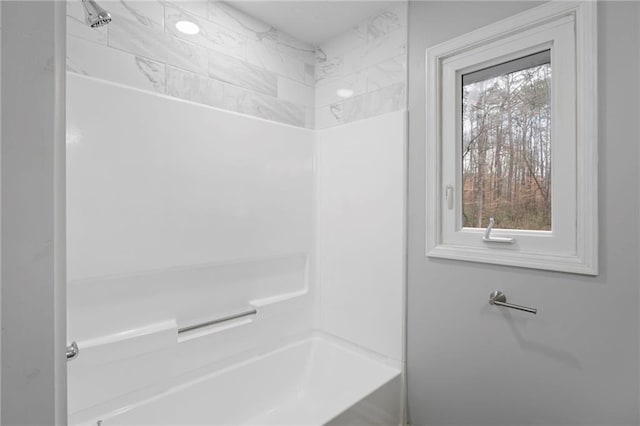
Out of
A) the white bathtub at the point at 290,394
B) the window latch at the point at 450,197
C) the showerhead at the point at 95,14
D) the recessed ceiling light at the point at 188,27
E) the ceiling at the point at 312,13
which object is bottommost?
the white bathtub at the point at 290,394

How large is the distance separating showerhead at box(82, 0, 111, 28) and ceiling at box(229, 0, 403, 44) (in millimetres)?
877

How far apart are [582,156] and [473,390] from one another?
3.80ft

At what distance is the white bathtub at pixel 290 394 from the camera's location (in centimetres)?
153

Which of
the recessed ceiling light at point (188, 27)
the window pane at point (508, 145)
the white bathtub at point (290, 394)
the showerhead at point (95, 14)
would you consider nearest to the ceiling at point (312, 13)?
the recessed ceiling light at point (188, 27)

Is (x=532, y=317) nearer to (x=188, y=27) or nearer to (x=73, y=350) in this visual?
(x=73, y=350)

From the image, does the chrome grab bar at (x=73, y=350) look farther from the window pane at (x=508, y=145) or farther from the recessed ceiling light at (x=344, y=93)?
the recessed ceiling light at (x=344, y=93)

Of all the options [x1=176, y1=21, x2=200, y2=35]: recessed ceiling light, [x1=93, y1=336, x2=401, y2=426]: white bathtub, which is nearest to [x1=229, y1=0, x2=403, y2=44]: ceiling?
[x1=176, y1=21, x2=200, y2=35]: recessed ceiling light

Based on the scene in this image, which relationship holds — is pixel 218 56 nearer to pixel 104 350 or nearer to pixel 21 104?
pixel 104 350

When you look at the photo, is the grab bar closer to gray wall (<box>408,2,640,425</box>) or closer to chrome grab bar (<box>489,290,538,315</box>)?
gray wall (<box>408,2,640,425</box>)

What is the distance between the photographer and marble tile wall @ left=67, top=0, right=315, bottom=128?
1.40 m

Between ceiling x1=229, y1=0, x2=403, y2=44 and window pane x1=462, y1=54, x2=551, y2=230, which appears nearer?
window pane x1=462, y1=54, x2=551, y2=230

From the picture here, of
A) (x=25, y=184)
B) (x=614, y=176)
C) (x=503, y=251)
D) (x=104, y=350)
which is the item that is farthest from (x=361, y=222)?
(x=25, y=184)

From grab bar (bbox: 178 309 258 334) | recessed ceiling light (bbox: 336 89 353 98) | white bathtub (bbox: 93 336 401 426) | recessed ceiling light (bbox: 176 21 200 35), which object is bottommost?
white bathtub (bbox: 93 336 401 426)

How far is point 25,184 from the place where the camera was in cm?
24
